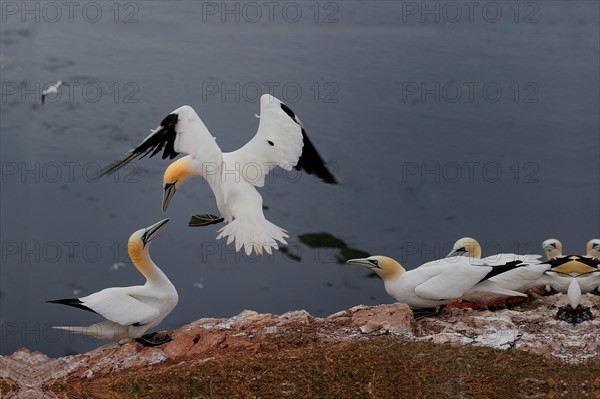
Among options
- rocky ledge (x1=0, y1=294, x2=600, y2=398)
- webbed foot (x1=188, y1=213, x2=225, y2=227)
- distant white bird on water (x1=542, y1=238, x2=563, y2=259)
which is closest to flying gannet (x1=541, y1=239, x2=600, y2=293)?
distant white bird on water (x1=542, y1=238, x2=563, y2=259)

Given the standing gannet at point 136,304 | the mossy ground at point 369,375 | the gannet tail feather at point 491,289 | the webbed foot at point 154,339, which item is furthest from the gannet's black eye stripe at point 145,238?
the gannet tail feather at point 491,289

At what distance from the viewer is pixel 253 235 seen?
28.5 feet

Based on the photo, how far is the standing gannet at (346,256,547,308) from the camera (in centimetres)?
870

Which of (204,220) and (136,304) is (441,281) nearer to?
(204,220)

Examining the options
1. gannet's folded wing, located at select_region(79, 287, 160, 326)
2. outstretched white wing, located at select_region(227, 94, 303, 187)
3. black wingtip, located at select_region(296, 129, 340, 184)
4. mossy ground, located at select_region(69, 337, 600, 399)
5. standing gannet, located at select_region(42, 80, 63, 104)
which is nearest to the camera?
mossy ground, located at select_region(69, 337, 600, 399)

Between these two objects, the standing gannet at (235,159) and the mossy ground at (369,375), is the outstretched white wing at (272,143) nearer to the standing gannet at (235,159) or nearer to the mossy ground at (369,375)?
the standing gannet at (235,159)

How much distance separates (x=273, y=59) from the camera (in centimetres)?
1120

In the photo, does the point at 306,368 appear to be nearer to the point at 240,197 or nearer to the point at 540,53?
the point at 240,197

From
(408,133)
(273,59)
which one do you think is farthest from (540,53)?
(273,59)

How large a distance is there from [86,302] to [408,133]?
378cm

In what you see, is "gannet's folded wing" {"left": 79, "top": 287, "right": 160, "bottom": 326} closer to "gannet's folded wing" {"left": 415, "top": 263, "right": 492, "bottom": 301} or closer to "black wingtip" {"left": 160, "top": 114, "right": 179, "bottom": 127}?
"black wingtip" {"left": 160, "top": 114, "right": 179, "bottom": 127}

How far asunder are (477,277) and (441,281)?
0.27m

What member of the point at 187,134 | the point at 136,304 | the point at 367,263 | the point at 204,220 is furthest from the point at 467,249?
the point at 136,304

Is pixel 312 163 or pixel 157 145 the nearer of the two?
pixel 157 145
